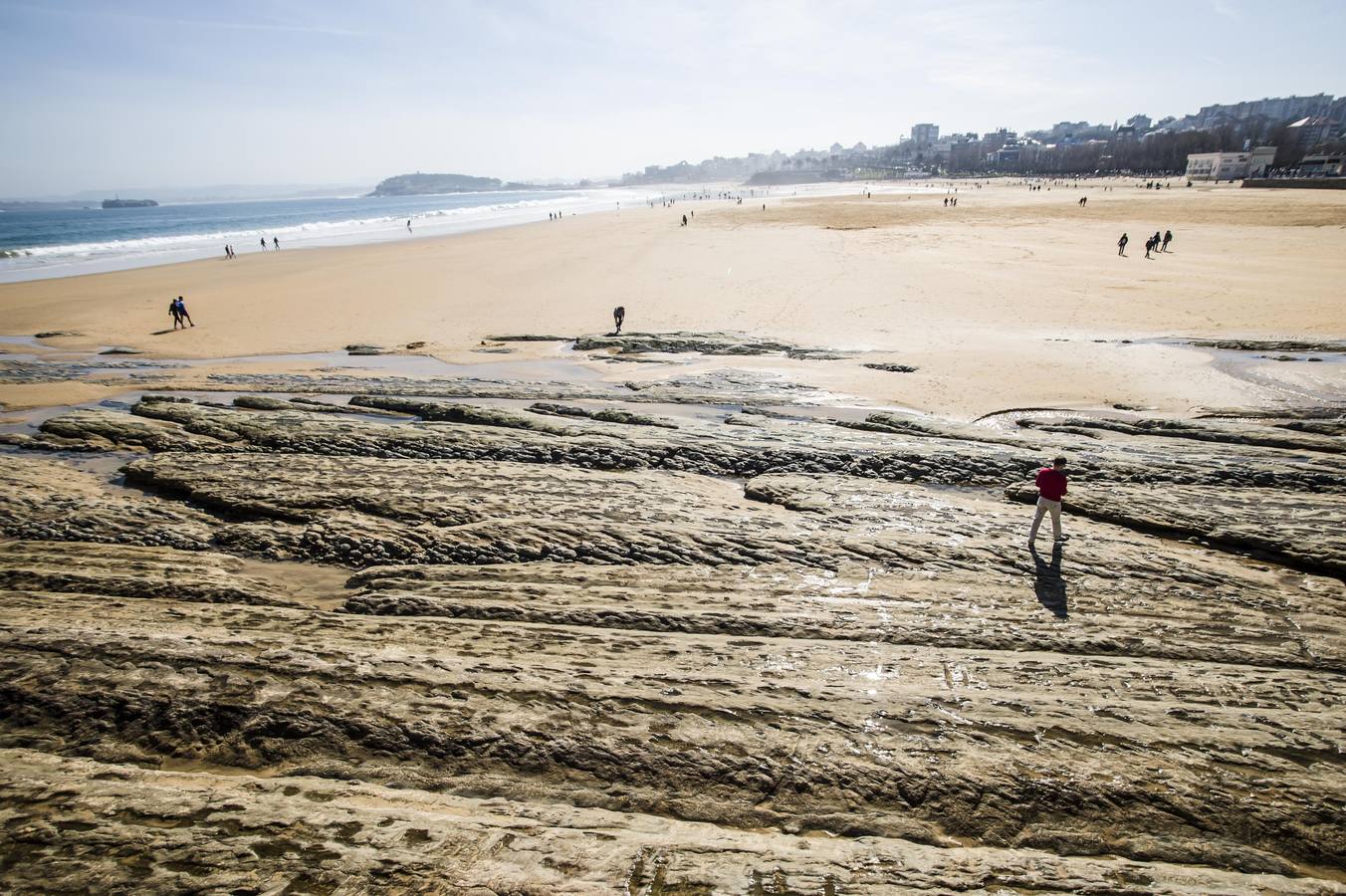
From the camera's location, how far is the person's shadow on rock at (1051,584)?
7.52 metres

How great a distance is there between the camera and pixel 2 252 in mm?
59594

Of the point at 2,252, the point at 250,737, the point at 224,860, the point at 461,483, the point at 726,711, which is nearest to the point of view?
the point at 224,860

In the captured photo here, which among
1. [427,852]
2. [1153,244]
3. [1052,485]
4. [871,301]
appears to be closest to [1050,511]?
[1052,485]

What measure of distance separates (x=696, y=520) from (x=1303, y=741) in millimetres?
6598

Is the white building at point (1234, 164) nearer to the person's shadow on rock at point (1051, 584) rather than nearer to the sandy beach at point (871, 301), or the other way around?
the sandy beach at point (871, 301)

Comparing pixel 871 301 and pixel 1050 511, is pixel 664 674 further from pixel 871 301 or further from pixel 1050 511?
pixel 871 301

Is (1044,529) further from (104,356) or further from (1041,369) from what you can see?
(104,356)

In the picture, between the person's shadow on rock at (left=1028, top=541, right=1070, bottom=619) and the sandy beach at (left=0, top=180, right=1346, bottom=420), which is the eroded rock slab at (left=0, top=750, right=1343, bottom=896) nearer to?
the person's shadow on rock at (left=1028, top=541, right=1070, bottom=619)

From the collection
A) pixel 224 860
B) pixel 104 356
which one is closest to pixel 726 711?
pixel 224 860

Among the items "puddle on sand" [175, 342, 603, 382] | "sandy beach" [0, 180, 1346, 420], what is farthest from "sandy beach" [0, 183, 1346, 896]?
"puddle on sand" [175, 342, 603, 382]

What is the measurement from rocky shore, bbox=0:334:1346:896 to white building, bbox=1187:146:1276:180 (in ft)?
445

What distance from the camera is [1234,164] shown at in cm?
10806

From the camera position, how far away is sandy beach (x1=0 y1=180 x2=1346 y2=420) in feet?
62.1

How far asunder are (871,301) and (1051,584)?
23345mm
